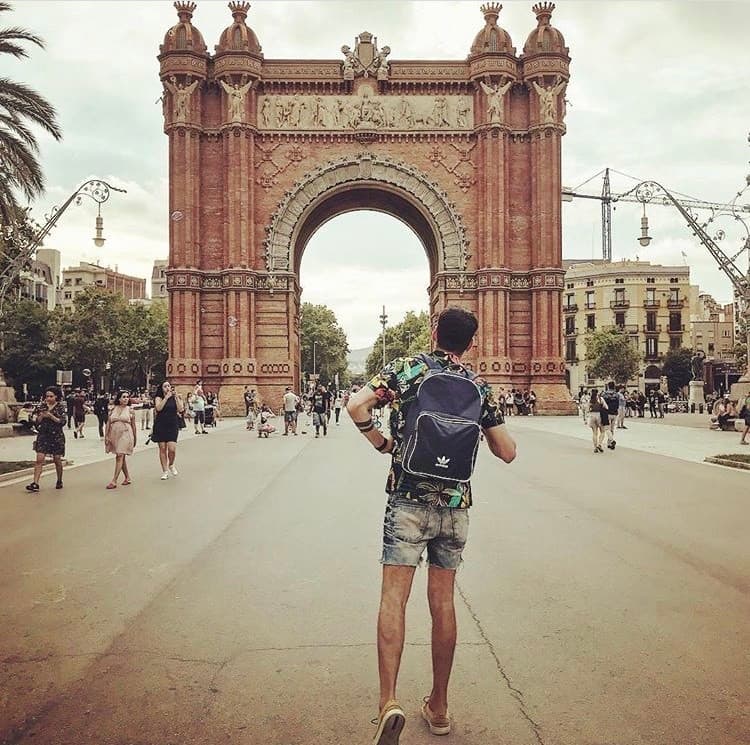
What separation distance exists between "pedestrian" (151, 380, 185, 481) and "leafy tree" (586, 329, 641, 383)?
67.5 meters

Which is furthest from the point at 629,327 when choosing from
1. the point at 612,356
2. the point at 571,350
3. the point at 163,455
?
the point at 163,455

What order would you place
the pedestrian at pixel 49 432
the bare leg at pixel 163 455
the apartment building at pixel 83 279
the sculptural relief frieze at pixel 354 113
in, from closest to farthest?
the pedestrian at pixel 49 432, the bare leg at pixel 163 455, the sculptural relief frieze at pixel 354 113, the apartment building at pixel 83 279

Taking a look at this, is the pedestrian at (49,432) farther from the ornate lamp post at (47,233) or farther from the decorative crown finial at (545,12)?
the decorative crown finial at (545,12)

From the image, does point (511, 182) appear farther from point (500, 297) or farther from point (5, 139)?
point (5, 139)

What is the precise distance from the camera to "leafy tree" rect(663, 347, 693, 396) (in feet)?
264

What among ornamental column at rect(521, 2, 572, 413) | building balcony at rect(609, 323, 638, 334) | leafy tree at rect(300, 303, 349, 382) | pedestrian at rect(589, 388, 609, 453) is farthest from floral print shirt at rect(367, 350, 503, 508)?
leafy tree at rect(300, 303, 349, 382)

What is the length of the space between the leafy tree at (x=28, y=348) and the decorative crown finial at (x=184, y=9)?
29322mm

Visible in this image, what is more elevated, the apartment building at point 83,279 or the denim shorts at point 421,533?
the apartment building at point 83,279

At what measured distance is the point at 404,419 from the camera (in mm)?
3471

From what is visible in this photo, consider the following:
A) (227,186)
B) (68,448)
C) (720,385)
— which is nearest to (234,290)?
(227,186)

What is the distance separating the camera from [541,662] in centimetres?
418

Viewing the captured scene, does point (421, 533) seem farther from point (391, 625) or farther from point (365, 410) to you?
point (365, 410)

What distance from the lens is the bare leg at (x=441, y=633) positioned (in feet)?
11.2

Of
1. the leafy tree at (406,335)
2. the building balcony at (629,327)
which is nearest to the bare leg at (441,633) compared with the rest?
the building balcony at (629,327)
